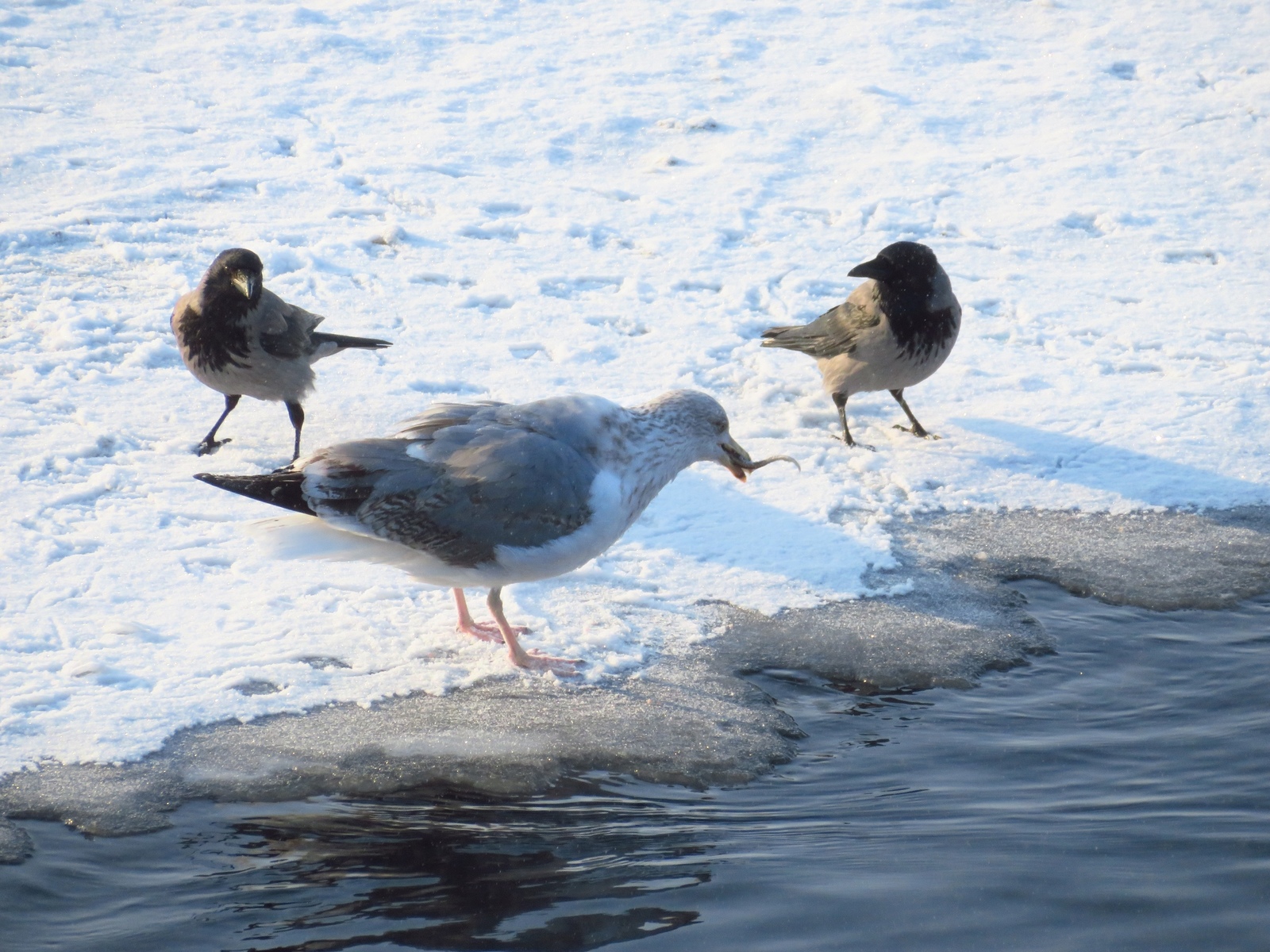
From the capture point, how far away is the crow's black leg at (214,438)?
21.1ft

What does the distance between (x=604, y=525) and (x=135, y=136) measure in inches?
268

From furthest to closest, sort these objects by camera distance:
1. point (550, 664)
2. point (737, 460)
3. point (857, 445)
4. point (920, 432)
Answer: point (920, 432) → point (857, 445) → point (737, 460) → point (550, 664)

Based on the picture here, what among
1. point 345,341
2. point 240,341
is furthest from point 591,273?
point 240,341

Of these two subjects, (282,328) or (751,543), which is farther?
(282,328)

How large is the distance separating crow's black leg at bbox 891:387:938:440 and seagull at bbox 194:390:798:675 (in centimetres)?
256

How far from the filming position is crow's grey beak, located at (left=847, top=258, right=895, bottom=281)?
275 inches

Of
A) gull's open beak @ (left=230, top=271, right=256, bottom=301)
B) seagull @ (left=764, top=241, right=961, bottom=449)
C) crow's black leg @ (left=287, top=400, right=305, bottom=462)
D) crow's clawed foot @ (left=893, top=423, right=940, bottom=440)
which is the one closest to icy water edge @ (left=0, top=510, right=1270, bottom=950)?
crow's clawed foot @ (left=893, top=423, right=940, bottom=440)

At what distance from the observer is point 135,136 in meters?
9.73

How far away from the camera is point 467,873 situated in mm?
3686

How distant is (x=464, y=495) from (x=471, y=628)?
0.74 metres

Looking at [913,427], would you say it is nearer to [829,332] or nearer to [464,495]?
[829,332]

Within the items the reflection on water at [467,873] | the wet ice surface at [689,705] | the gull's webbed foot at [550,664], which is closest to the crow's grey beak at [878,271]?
the wet ice surface at [689,705]

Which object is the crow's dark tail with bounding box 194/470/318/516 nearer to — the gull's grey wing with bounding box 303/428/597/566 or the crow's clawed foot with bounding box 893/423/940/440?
the gull's grey wing with bounding box 303/428/597/566

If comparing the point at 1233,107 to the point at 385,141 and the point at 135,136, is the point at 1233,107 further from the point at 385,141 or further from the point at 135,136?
the point at 135,136
